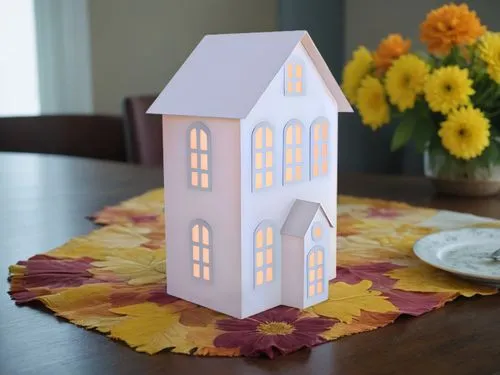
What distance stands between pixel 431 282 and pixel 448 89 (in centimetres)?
55

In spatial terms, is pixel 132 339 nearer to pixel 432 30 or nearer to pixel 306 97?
pixel 306 97

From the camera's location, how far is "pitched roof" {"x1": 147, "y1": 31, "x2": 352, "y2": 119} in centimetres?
75

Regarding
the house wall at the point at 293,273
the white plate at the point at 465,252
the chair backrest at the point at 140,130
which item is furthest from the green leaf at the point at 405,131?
→ the chair backrest at the point at 140,130

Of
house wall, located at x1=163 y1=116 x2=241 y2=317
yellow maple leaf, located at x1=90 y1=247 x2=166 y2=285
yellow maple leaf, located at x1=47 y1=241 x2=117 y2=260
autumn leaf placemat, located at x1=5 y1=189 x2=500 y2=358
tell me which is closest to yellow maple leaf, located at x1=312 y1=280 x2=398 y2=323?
autumn leaf placemat, located at x1=5 y1=189 x2=500 y2=358

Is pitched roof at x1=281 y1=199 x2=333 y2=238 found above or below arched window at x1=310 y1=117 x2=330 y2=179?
below

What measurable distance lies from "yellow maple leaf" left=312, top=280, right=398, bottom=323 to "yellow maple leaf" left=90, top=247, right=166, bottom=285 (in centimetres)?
22

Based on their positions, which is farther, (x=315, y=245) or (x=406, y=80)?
(x=406, y=80)

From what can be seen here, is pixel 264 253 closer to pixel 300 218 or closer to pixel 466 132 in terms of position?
pixel 300 218

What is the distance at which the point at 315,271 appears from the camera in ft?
2.60

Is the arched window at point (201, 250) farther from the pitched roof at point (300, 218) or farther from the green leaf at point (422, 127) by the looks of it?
the green leaf at point (422, 127)

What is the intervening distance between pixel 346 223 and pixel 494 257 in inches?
12.5

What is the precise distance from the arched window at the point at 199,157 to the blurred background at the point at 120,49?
1768 millimetres

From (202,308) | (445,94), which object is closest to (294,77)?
(202,308)

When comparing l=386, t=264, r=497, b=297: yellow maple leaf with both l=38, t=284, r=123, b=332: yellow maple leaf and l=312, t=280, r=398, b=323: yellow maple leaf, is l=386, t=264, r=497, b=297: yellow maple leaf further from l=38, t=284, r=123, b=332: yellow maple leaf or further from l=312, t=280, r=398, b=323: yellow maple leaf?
l=38, t=284, r=123, b=332: yellow maple leaf
